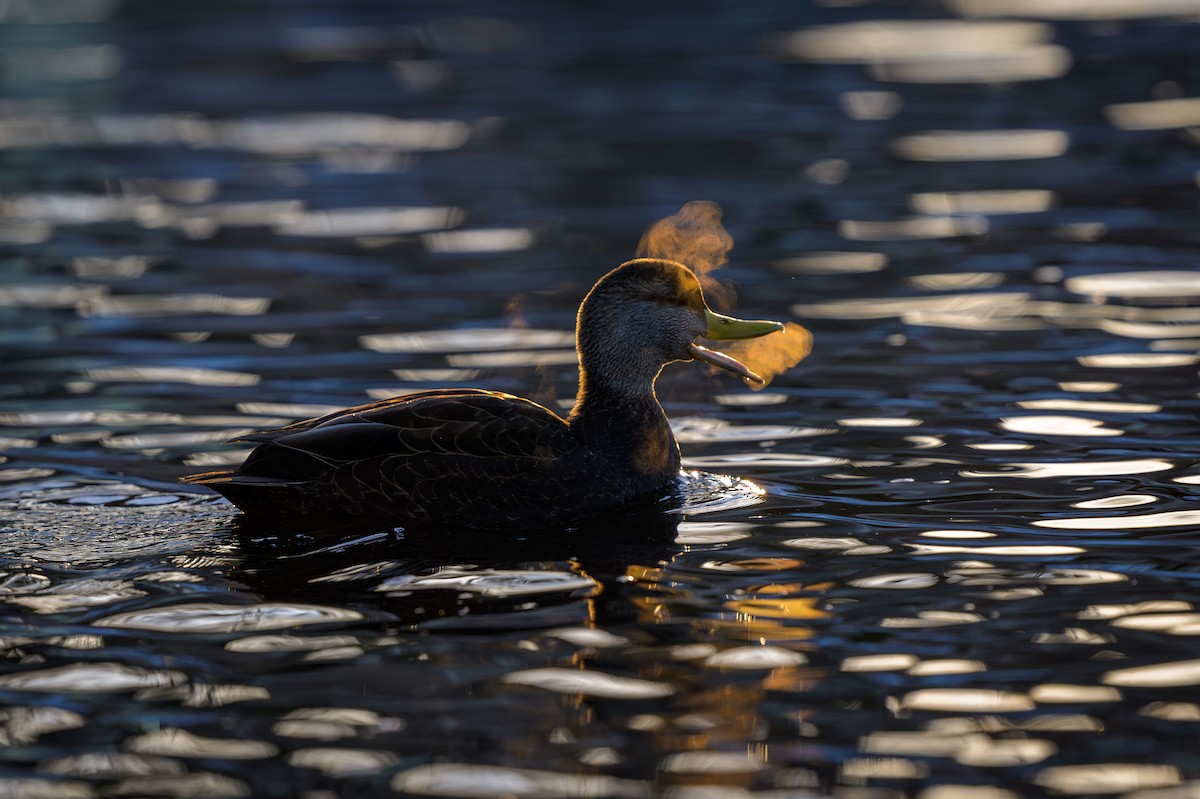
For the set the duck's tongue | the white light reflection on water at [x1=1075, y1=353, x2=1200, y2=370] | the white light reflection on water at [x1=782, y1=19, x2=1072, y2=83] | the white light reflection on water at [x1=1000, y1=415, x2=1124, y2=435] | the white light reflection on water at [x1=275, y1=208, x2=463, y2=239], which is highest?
the white light reflection on water at [x1=782, y1=19, x2=1072, y2=83]

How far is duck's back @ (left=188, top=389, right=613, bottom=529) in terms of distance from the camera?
27.4 ft

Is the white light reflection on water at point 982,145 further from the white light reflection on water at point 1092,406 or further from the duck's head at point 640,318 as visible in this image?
the duck's head at point 640,318

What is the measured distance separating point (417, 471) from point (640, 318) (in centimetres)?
150

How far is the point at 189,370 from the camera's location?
12.0m

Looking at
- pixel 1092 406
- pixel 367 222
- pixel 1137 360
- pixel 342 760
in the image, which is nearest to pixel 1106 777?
pixel 342 760

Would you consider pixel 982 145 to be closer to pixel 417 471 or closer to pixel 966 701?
pixel 417 471

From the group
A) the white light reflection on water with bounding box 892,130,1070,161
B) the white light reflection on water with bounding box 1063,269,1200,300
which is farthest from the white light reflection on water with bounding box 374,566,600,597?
the white light reflection on water with bounding box 892,130,1070,161

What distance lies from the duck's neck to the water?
25 centimetres

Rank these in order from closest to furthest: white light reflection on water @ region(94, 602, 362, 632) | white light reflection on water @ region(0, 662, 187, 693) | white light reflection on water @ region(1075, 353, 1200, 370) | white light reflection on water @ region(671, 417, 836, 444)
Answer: white light reflection on water @ region(0, 662, 187, 693) < white light reflection on water @ region(94, 602, 362, 632) < white light reflection on water @ region(671, 417, 836, 444) < white light reflection on water @ region(1075, 353, 1200, 370)

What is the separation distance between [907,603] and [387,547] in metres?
2.50

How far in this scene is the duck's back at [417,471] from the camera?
8359mm

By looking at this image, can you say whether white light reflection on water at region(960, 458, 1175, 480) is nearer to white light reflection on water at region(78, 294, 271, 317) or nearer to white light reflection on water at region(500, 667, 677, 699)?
white light reflection on water at region(500, 667, 677, 699)

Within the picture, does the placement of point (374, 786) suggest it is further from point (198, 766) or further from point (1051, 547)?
point (1051, 547)

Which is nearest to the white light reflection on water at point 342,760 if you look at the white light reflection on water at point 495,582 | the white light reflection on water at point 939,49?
the white light reflection on water at point 495,582
